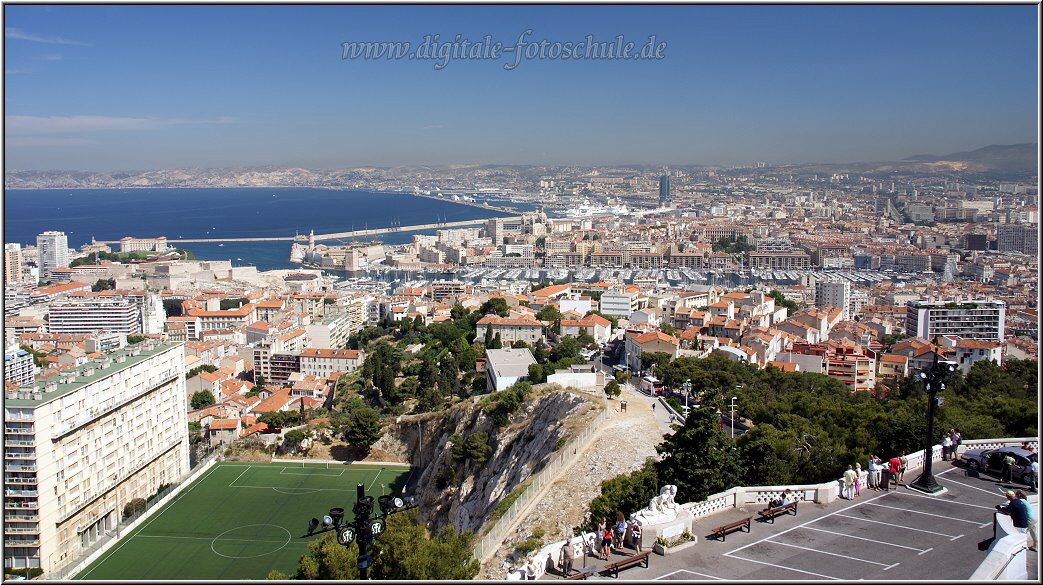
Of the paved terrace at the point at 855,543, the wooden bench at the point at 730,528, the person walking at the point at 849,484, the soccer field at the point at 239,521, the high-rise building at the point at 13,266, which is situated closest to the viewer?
the paved terrace at the point at 855,543

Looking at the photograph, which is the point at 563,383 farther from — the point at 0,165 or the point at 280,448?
the point at 0,165

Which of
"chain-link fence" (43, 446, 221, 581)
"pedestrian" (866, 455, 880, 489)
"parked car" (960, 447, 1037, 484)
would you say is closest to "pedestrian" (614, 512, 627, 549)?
"pedestrian" (866, 455, 880, 489)

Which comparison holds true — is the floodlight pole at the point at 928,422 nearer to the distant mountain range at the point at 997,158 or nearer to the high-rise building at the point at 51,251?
the distant mountain range at the point at 997,158

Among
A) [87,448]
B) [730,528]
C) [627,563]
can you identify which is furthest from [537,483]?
[87,448]

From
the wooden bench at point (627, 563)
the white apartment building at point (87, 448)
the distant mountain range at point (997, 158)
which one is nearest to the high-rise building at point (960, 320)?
the distant mountain range at point (997, 158)

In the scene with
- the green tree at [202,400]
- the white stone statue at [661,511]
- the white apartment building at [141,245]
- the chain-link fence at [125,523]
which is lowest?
the chain-link fence at [125,523]
